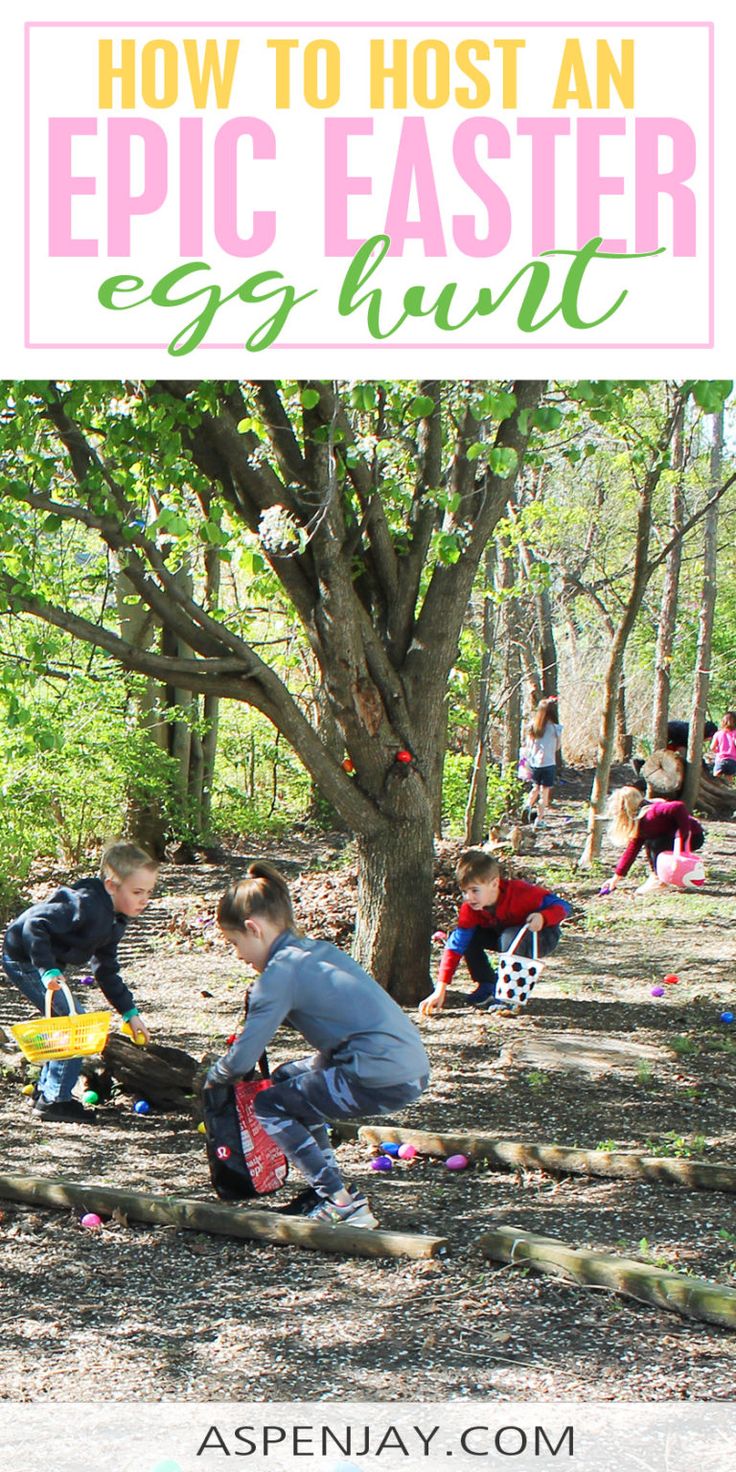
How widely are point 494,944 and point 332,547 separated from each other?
244cm

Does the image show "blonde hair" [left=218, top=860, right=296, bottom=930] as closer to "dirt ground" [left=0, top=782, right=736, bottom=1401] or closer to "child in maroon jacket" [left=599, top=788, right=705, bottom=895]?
"dirt ground" [left=0, top=782, right=736, bottom=1401]

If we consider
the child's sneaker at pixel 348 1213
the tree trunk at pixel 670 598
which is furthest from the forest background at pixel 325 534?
the child's sneaker at pixel 348 1213

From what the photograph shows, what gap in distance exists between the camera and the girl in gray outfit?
4594 mm

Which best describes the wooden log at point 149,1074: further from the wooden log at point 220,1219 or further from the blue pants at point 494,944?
the blue pants at point 494,944

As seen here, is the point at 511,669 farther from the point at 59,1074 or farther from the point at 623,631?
the point at 59,1074

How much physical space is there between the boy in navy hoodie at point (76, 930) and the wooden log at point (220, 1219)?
110cm

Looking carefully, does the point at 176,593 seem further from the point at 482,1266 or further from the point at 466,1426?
the point at 466,1426

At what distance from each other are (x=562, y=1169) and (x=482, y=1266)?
1104 mm

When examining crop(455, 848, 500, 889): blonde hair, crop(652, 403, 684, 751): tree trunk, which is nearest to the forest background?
crop(455, 848, 500, 889): blonde hair

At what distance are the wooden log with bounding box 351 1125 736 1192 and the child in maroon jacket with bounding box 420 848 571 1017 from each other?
217 centimetres

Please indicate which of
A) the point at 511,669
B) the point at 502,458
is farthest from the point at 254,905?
the point at 511,669

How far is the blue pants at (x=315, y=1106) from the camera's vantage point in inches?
182

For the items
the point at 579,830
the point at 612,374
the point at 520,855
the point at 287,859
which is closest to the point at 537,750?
the point at 579,830

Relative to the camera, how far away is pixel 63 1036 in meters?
5.82
